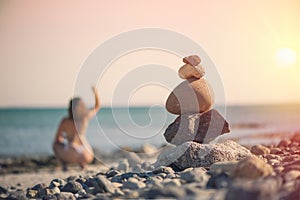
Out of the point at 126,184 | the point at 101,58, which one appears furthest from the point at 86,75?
the point at 126,184

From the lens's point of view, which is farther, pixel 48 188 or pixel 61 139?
pixel 61 139

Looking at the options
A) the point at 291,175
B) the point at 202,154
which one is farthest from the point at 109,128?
the point at 291,175

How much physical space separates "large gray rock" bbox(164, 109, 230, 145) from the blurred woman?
187 inches

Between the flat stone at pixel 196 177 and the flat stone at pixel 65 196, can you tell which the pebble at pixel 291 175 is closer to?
the flat stone at pixel 196 177

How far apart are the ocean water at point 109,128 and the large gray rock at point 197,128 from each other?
579cm

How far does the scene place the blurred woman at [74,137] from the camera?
40.3ft

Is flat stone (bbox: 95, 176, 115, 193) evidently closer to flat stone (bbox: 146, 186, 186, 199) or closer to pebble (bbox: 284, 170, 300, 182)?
flat stone (bbox: 146, 186, 186, 199)

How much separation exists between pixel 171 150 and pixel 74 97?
5.30m

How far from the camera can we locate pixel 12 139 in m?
30.2

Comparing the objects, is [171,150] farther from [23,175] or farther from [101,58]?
[23,175]

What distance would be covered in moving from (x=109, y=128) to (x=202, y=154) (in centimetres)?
2934

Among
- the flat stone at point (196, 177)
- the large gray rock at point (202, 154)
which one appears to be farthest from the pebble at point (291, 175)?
the large gray rock at point (202, 154)

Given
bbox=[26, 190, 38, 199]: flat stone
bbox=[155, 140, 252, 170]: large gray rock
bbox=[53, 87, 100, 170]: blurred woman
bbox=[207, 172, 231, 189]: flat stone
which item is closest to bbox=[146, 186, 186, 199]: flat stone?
bbox=[207, 172, 231, 189]: flat stone

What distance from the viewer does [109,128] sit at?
3616cm
